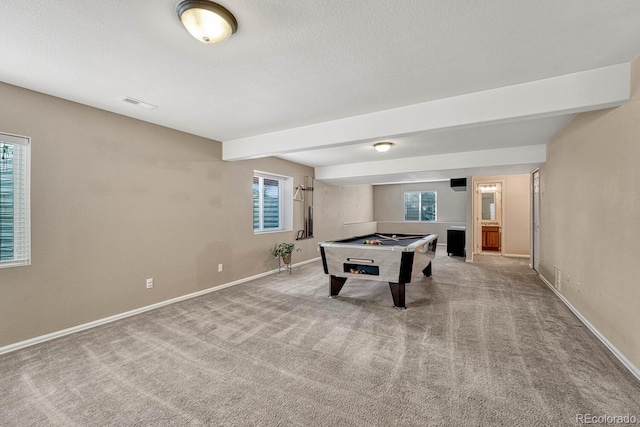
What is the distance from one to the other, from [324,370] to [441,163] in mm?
4647

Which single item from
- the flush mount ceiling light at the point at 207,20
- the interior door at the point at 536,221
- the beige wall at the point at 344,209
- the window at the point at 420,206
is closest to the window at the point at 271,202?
the beige wall at the point at 344,209


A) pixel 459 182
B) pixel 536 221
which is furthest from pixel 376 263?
pixel 459 182

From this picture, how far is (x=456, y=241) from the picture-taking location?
7605 millimetres

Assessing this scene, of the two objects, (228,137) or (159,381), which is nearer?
(159,381)

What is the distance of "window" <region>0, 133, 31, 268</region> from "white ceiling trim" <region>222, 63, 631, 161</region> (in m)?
2.61

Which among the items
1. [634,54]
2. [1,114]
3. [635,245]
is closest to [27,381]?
[1,114]

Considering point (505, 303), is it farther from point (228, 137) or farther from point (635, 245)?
point (228, 137)

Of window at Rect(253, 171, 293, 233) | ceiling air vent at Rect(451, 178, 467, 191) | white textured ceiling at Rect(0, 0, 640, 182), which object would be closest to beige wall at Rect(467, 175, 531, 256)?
ceiling air vent at Rect(451, 178, 467, 191)

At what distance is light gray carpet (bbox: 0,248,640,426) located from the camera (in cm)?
170

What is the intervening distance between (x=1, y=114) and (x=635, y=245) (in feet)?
17.4

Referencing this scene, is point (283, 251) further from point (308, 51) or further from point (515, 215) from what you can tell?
point (515, 215)

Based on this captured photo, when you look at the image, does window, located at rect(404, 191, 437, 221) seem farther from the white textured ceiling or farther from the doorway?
the white textured ceiling

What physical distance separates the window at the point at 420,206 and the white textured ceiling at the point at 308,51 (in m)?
8.00

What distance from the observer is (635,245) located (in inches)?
82.4
